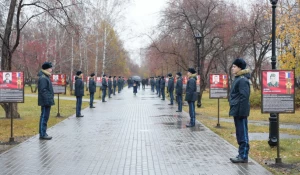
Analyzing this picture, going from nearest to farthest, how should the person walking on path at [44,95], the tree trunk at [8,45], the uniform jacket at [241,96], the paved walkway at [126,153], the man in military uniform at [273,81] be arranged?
the paved walkway at [126,153] → the uniform jacket at [241,96] → the man in military uniform at [273,81] → the person walking on path at [44,95] → the tree trunk at [8,45]

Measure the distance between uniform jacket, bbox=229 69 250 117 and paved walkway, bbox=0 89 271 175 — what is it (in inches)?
40.6

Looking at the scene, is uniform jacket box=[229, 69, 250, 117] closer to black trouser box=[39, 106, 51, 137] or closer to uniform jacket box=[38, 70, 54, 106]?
uniform jacket box=[38, 70, 54, 106]

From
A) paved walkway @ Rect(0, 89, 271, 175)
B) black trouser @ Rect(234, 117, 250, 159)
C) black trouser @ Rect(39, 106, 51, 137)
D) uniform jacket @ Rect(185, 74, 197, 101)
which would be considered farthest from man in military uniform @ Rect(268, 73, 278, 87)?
black trouser @ Rect(39, 106, 51, 137)

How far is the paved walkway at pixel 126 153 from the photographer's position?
24.4 feet

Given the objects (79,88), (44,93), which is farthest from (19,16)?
(44,93)

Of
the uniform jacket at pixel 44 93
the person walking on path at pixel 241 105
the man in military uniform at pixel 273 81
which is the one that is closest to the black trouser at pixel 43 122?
the uniform jacket at pixel 44 93

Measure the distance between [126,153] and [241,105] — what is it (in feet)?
9.11

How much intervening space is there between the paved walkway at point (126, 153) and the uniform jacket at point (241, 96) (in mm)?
1031

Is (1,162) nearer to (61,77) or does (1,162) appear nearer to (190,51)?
(61,77)

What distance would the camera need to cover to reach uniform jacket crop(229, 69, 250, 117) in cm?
815

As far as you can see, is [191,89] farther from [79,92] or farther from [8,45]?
[8,45]

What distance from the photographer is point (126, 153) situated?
9062 millimetres

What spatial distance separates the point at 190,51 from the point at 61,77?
483 inches

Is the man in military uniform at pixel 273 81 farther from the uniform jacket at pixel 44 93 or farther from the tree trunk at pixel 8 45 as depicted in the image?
the tree trunk at pixel 8 45
